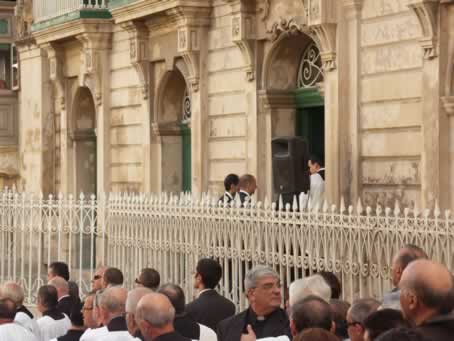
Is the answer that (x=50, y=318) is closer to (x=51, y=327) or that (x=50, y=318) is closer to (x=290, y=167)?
(x=51, y=327)

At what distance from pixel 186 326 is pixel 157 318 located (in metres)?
1.76

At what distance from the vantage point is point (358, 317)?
7809 millimetres

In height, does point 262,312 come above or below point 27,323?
above

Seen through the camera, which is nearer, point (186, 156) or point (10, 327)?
point (10, 327)

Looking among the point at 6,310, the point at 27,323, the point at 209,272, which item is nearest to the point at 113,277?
the point at 27,323

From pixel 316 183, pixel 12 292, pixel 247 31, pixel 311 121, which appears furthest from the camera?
pixel 247 31

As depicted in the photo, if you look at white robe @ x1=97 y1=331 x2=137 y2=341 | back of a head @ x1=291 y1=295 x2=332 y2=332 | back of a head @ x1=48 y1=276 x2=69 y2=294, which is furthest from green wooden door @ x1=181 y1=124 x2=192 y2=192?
back of a head @ x1=291 y1=295 x2=332 y2=332

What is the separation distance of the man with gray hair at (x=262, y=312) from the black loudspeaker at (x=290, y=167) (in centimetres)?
686

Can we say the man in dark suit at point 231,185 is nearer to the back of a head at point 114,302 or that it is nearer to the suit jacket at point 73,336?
the suit jacket at point 73,336

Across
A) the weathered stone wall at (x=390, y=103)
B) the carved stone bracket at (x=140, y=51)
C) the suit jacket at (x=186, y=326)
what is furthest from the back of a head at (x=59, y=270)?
the carved stone bracket at (x=140, y=51)

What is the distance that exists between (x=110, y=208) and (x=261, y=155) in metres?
2.28

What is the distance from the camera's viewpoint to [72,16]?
25.7m

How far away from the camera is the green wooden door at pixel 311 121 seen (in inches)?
772

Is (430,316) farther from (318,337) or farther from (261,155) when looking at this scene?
(261,155)
